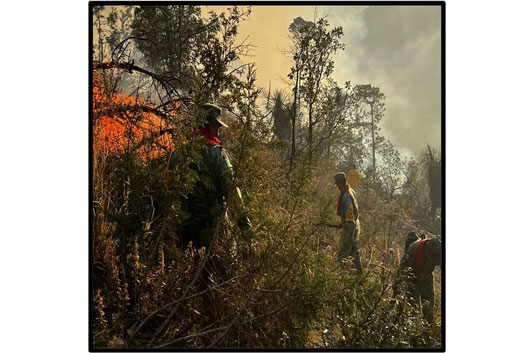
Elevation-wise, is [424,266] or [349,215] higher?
[349,215]

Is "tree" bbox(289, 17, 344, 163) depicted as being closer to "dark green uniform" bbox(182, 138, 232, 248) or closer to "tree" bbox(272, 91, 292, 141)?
"tree" bbox(272, 91, 292, 141)

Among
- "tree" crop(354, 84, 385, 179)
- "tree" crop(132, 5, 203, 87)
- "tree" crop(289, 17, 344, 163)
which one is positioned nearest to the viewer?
"tree" crop(132, 5, 203, 87)

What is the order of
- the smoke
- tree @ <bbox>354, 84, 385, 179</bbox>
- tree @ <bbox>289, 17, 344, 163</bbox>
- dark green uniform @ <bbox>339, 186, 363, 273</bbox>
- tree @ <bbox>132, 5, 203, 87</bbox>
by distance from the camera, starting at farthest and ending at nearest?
dark green uniform @ <bbox>339, 186, 363, 273</bbox>
tree @ <bbox>354, 84, 385, 179</bbox>
tree @ <bbox>289, 17, 344, 163</bbox>
tree @ <bbox>132, 5, 203, 87</bbox>
the smoke

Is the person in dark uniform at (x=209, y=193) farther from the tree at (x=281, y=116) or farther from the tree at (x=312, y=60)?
the tree at (x=312, y=60)

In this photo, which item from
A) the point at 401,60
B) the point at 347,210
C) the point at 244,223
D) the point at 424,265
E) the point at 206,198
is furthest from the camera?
the point at 347,210

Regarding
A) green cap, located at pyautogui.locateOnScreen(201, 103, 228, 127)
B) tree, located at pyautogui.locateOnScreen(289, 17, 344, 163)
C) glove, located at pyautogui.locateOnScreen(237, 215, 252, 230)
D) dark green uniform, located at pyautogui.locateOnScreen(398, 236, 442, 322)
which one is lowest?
dark green uniform, located at pyautogui.locateOnScreen(398, 236, 442, 322)

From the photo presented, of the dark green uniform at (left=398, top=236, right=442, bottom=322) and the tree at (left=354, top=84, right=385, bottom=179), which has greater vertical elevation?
the tree at (left=354, top=84, right=385, bottom=179)

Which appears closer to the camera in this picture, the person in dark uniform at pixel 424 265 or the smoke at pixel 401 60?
the smoke at pixel 401 60

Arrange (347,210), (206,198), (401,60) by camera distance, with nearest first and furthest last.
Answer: (206,198)
(401,60)
(347,210)

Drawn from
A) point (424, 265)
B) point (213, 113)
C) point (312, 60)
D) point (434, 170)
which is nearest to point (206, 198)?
point (213, 113)

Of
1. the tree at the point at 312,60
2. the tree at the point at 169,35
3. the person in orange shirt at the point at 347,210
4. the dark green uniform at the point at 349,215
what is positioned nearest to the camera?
the tree at the point at 169,35

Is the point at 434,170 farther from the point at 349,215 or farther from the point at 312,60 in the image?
the point at 349,215

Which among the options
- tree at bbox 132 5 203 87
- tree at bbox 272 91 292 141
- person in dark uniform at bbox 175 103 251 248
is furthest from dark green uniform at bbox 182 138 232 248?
tree at bbox 132 5 203 87

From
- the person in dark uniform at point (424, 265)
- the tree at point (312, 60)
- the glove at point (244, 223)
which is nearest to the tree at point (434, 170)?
the person in dark uniform at point (424, 265)
